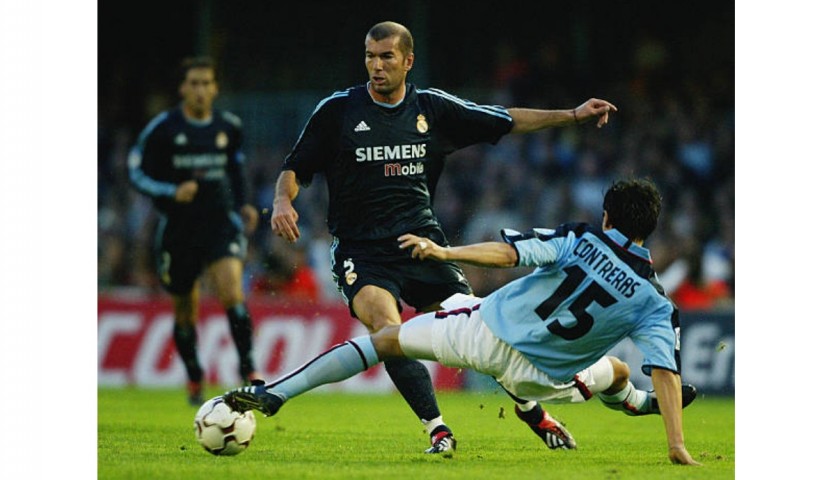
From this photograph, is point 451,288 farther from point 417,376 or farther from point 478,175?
point 478,175

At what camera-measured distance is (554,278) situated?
17.9 ft

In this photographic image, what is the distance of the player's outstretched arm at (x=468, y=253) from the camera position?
16.7 feet

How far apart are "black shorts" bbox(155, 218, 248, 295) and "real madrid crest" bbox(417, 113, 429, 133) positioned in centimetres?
309

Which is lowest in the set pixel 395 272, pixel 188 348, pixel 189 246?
pixel 188 348

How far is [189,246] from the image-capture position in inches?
366

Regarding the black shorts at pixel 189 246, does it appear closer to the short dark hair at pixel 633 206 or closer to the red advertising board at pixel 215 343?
the red advertising board at pixel 215 343

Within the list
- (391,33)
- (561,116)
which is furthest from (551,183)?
(391,33)

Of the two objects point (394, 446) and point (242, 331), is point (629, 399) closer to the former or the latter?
point (394, 446)

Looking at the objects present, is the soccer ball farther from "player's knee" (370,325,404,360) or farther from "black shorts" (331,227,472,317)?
"black shorts" (331,227,472,317)

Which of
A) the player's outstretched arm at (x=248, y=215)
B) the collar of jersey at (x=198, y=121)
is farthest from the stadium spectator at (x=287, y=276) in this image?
the player's outstretched arm at (x=248, y=215)

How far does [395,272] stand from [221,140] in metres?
3.65

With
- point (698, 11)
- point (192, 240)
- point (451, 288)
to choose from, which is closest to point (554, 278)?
point (451, 288)

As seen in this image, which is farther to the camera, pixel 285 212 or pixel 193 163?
pixel 193 163
